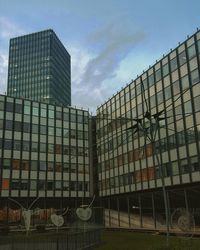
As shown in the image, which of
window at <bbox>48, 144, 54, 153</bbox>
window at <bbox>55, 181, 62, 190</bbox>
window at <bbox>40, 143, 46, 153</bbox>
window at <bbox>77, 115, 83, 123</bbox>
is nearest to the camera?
window at <bbox>55, 181, 62, 190</bbox>

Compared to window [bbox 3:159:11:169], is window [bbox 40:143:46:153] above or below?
above

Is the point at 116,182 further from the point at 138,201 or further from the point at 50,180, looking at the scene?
the point at 50,180

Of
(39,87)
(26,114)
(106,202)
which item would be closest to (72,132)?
(26,114)

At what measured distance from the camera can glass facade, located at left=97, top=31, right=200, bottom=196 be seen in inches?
2140

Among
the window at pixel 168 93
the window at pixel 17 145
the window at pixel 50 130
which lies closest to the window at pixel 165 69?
the window at pixel 168 93

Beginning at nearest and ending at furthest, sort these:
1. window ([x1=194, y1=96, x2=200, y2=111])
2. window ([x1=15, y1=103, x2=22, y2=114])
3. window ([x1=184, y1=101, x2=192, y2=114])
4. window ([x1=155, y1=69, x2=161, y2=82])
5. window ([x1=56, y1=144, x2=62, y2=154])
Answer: window ([x1=194, y1=96, x2=200, y2=111]), window ([x1=184, y1=101, x2=192, y2=114]), window ([x1=155, y1=69, x2=161, y2=82]), window ([x1=15, y1=103, x2=22, y2=114]), window ([x1=56, y1=144, x2=62, y2=154])

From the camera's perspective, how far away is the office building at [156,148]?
5456 cm

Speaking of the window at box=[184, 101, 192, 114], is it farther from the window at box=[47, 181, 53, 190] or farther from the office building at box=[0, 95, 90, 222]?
the window at box=[47, 181, 53, 190]

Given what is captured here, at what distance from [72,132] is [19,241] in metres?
63.9

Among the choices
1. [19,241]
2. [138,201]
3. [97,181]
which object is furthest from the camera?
[97,181]

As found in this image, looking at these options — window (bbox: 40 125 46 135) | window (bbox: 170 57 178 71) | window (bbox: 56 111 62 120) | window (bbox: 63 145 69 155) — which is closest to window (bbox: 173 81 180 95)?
window (bbox: 170 57 178 71)

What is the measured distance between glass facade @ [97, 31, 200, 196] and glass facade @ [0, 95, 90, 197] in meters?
7.11

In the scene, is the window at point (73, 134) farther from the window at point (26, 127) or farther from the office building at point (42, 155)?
the window at point (26, 127)

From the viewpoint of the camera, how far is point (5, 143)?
76.8 m
